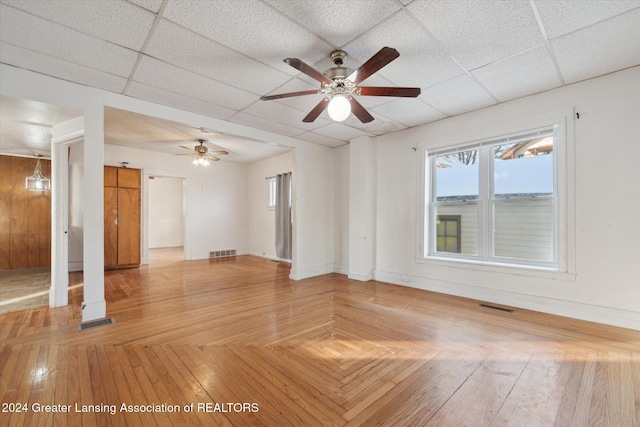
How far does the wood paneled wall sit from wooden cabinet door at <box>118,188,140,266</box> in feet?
4.75

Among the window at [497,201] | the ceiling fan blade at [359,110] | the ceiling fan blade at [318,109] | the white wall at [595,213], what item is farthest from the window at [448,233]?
the ceiling fan blade at [318,109]

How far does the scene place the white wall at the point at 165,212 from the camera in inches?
369

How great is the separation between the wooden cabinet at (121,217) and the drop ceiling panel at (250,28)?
4.96 meters

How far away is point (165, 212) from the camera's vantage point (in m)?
9.62

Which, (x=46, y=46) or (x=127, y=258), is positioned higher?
(x=46, y=46)

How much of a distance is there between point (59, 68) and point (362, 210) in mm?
4281

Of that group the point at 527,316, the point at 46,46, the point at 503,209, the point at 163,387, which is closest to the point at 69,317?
the point at 163,387

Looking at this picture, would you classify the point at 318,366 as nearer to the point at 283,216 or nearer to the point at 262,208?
the point at 283,216

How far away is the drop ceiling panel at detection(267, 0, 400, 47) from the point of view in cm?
190

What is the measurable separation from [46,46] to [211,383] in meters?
3.10

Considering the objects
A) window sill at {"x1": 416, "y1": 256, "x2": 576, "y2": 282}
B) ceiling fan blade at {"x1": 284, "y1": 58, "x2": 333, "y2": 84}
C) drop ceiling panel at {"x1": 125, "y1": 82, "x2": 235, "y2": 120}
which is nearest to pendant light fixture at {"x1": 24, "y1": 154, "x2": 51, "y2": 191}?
drop ceiling panel at {"x1": 125, "y1": 82, "x2": 235, "y2": 120}

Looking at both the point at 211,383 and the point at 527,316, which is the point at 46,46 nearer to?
the point at 211,383

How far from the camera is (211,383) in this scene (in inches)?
74.7

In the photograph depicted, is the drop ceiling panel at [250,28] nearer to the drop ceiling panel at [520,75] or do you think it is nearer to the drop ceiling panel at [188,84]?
the drop ceiling panel at [188,84]
